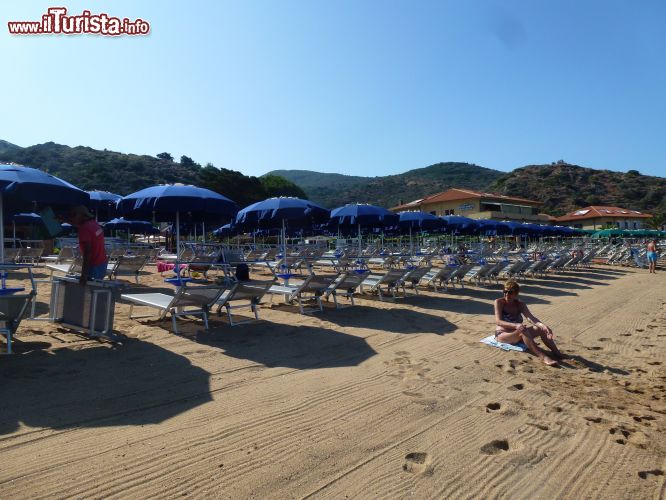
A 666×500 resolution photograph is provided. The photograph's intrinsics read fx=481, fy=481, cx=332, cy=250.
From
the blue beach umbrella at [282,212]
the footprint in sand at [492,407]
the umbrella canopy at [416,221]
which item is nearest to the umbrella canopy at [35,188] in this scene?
the blue beach umbrella at [282,212]

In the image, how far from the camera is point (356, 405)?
11.2 feet

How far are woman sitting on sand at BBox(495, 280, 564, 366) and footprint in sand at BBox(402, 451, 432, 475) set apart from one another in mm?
2605

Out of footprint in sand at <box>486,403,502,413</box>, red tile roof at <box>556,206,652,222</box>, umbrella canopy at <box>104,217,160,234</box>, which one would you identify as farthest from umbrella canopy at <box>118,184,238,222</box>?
red tile roof at <box>556,206,652,222</box>

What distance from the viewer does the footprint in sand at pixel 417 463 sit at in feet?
8.25

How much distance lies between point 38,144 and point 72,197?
277 feet

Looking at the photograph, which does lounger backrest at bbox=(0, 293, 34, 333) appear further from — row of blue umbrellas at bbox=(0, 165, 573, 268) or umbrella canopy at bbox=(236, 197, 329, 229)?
umbrella canopy at bbox=(236, 197, 329, 229)

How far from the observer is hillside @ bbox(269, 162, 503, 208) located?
282 ft

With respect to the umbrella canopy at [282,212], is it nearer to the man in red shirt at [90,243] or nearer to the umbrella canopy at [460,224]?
the man in red shirt at [90,243]

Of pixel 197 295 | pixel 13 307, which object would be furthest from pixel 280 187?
pixel 13 307

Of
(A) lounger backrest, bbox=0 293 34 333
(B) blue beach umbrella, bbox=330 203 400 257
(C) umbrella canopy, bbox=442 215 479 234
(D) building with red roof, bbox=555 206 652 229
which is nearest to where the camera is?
(A) lounger backrest, bbox=0 293 34 333

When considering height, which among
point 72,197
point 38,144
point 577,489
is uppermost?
point 38,144

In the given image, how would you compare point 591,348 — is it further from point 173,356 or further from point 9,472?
point 9,472

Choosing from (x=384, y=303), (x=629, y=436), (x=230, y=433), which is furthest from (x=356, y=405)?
(x=384, y=303)

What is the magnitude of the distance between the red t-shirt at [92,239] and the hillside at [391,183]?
68419 mm
